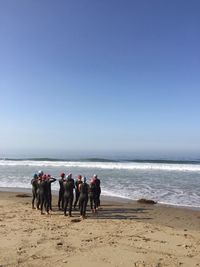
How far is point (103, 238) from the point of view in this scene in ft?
37.2

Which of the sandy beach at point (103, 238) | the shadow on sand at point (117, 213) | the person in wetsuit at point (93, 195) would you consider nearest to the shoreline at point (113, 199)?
the sandy beach at point (103, 238)

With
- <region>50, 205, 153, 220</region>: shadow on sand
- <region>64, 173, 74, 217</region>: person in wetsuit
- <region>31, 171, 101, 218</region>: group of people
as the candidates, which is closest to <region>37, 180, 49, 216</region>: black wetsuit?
<region>31, 171, 101, 218</region>: group of people

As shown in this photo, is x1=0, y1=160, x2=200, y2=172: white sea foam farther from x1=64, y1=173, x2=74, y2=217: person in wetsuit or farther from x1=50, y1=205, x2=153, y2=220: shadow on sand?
x1=64, y1=173, x2=74, y2=217: person in wetsuit

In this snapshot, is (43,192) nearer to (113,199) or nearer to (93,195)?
(93,195)

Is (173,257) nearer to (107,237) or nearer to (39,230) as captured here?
(107,237)

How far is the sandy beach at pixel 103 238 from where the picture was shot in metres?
9.22

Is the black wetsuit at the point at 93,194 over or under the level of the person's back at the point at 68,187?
under

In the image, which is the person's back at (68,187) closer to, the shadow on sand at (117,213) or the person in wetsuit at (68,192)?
the person in wetsuit at (68,192)

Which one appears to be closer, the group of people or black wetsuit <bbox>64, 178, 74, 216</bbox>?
the group of people

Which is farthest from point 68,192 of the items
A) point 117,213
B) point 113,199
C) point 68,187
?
point 113,199

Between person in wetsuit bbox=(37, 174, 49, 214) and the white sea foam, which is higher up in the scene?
the white sea foam

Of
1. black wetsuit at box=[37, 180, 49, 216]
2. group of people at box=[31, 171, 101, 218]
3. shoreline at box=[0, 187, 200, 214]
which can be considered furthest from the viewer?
shoreline at box=[0, 187, 200, 214]

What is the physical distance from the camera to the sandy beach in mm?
9219

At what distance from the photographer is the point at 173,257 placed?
949 centimetres
